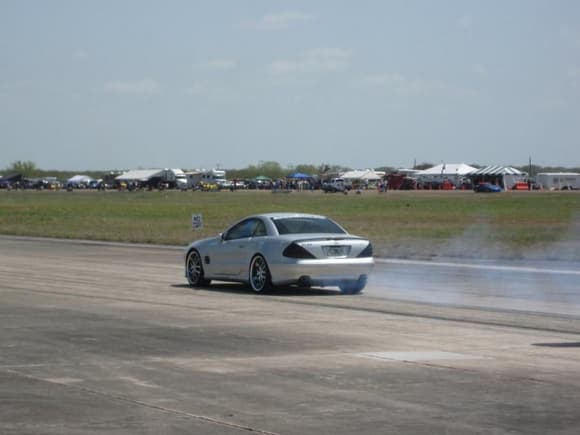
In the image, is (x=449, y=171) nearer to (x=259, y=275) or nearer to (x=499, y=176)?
(x=499, y=176)

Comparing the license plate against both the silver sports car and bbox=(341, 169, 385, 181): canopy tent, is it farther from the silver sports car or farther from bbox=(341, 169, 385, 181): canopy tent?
bbox=(341, 169, 385, 181): canopy tent

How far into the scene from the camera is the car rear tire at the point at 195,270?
852 inches

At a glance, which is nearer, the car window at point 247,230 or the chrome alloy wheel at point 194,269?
the car window at point 247,230

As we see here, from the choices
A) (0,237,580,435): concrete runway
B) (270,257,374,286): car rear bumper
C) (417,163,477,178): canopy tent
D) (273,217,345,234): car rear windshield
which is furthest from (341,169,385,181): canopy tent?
(0,237,580,435): concrete runway

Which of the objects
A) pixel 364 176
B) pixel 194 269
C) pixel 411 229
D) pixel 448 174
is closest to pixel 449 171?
pixel 448 174

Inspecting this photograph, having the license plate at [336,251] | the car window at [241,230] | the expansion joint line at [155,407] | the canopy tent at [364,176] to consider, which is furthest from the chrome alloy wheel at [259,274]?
the canopy tent at [364,176]

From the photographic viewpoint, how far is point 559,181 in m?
145

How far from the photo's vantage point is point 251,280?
20266mm

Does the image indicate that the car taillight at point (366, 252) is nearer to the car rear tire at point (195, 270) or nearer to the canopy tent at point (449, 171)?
the car rear tire at point (195, 270)

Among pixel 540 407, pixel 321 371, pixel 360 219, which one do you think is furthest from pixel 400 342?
pixel 360 219

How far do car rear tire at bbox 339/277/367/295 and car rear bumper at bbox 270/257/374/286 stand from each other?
30 cm

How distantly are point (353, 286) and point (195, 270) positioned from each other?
3.19 metres

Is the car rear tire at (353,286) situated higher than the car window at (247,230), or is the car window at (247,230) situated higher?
the car window at (247,230)

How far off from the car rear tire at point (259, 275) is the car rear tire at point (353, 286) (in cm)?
137
